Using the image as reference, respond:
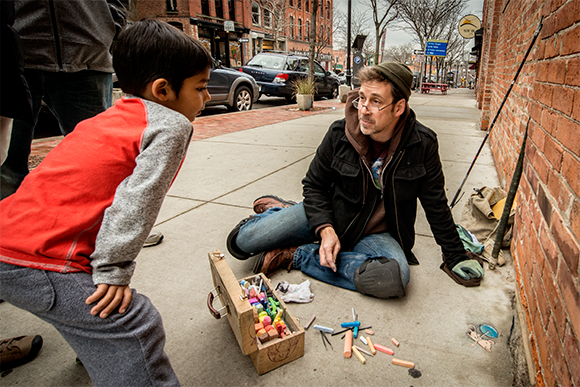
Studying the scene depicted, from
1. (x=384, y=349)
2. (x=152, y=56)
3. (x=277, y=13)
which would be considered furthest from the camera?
(x=277, y=13)

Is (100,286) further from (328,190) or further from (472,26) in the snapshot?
(472,26)

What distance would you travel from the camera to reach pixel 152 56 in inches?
50.3

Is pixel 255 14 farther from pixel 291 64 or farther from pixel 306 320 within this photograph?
pixel 306 320

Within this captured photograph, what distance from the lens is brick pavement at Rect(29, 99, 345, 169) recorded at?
545 centimetres

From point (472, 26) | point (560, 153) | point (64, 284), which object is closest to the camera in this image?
point (64, 284)

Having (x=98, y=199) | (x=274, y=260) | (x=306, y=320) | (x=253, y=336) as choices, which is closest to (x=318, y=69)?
(x=274, y=260)

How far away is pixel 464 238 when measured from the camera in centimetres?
263

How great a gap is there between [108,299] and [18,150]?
1.65m

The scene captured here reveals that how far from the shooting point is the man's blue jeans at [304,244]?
2.25 m

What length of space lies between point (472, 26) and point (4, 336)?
67.7 ft

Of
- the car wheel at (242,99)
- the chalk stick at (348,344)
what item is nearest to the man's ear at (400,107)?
the chalk stick at (348,344)

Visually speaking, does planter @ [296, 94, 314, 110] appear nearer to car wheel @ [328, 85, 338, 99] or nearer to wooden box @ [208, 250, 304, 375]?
car wheel @ [328, 85, 338, 99]

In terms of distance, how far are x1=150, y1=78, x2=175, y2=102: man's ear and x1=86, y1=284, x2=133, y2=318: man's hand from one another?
2.10 ft

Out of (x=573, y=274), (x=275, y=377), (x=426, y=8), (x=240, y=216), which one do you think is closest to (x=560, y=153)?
(x=573, y=274)
